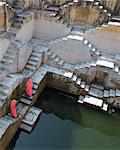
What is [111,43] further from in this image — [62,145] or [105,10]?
[62,145]

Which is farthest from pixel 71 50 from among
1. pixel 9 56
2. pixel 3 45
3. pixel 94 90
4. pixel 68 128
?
pixel 68 128

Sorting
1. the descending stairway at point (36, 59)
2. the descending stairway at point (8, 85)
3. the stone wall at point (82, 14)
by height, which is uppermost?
the stone wall at point (82, 14)

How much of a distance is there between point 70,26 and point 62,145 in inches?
195

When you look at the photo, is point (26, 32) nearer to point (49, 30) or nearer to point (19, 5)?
point (49, 30)

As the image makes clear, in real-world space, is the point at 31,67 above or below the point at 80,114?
above

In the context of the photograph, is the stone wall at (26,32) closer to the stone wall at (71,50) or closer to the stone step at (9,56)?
the stone step at (9,56)

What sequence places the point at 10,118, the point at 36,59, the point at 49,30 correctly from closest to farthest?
the point at 10,118, the point at 36,59, the point at 49,30

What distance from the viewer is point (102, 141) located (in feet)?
26.3

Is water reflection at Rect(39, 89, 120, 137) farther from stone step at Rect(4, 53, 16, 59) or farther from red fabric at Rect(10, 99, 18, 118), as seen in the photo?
stone step at Rect(4, 53, 16, 59)

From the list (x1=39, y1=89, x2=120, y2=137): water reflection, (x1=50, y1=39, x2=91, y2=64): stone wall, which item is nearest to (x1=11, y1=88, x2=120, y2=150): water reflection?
(x1=39, y1=89, x2=120, y2=137): water reflection

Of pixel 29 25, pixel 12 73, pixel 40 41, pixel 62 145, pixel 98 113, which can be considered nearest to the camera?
pixel 62 145

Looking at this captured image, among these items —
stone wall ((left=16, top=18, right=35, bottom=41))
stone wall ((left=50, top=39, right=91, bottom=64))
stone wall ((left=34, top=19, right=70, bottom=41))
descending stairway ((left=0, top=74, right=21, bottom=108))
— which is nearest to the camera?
descending stairway ((left=0, top=74, right=21, bottom=108))

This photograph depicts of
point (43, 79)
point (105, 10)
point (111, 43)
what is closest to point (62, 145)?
point (43, 79)

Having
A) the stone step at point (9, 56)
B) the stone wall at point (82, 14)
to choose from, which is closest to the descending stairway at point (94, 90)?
the stone step at point (9, 56)
